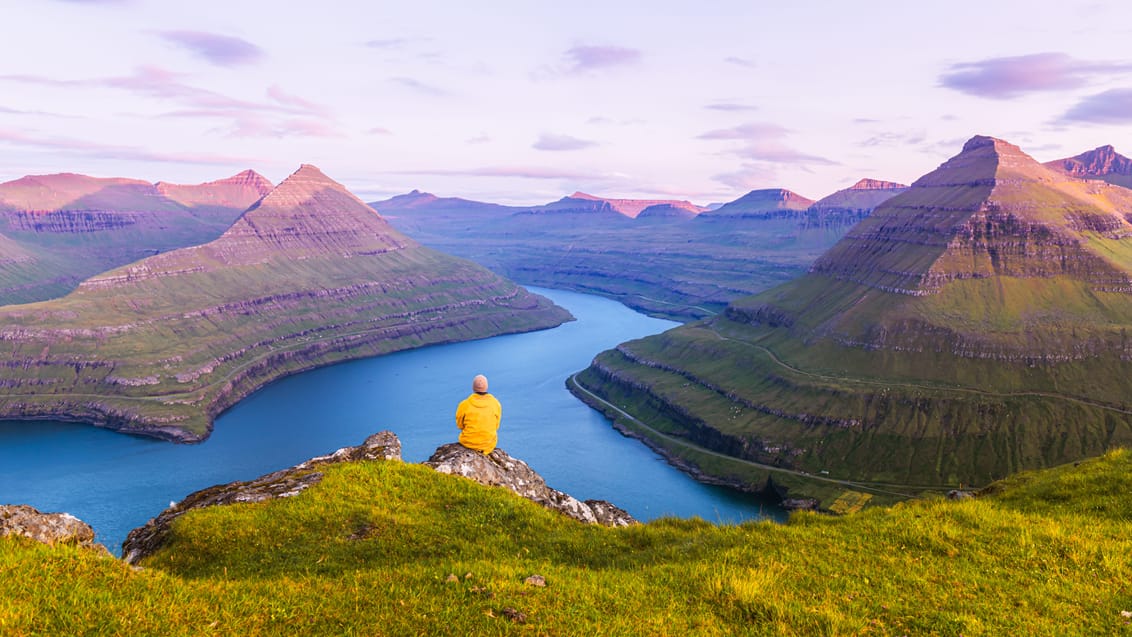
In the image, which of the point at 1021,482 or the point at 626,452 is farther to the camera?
the point at 626,452

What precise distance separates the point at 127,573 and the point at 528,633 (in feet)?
35.0

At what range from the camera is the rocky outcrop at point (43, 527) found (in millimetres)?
18078

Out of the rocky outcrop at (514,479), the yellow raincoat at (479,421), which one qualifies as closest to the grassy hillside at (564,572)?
the rocky outcrop at (514,479)

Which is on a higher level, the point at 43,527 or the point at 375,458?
the point at 43,527

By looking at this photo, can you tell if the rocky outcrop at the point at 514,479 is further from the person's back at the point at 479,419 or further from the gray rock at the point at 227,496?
the gray rock at the point at 227,496

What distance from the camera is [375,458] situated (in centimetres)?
2877

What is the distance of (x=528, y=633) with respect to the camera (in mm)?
14414

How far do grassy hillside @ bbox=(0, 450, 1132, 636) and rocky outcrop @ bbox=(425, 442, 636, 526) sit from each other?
112 inches

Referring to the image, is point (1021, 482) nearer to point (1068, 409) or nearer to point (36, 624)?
point (36, 624)

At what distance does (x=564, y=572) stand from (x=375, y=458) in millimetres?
13594

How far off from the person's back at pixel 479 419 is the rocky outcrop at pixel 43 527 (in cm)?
1443

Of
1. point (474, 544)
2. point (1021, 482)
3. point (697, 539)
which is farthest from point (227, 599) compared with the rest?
point (1021, 482)

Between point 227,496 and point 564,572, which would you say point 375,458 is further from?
point 564,572

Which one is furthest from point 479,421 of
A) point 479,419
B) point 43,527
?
point 43,527
